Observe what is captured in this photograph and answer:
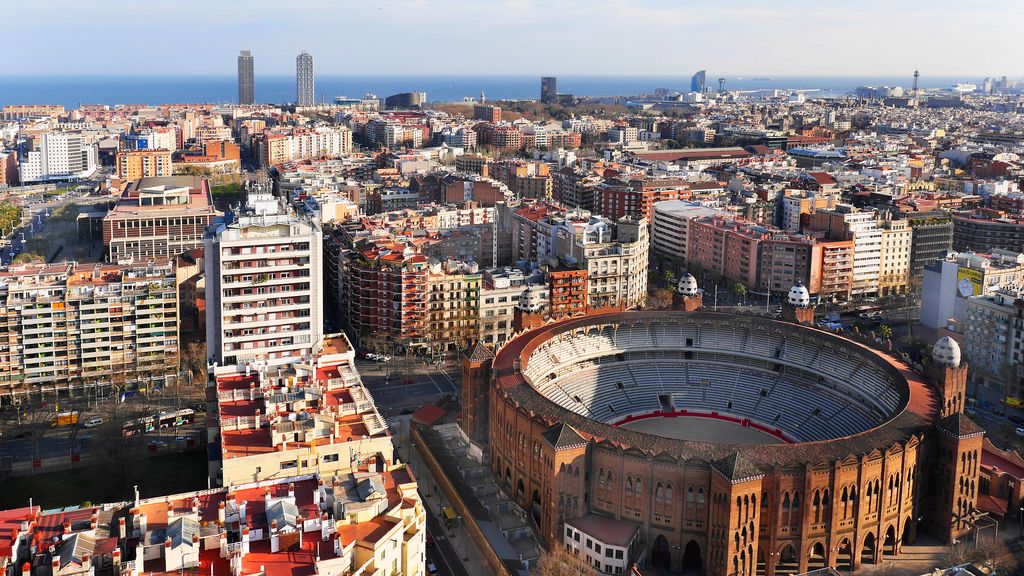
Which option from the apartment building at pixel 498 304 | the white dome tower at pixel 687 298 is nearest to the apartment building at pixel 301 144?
the apartment building at pixel 498 304

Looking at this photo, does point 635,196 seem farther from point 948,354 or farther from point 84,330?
point 84,330

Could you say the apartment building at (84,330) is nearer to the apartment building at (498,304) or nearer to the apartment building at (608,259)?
the apartment building at (498,304)

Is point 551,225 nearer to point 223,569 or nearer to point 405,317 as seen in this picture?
point 405,317

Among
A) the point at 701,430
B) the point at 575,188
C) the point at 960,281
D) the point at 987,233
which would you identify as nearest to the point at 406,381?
the point at 701,430

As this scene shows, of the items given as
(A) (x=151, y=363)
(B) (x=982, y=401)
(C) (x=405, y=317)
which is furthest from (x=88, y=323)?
(B) (x=982, y=401)

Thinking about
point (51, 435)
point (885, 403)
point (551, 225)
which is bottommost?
point (51, 435)

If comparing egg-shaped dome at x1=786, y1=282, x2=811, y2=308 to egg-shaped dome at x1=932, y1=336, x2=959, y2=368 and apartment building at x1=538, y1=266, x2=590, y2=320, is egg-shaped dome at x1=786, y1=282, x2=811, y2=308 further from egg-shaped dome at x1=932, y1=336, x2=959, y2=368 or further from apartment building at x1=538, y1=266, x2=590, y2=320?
apartment building at x1=538, y1=266, x2=590, y2=320
